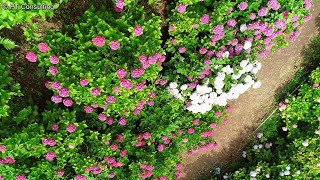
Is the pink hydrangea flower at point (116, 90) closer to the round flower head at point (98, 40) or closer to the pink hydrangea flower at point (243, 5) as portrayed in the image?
the round flower head at point (98, 40)

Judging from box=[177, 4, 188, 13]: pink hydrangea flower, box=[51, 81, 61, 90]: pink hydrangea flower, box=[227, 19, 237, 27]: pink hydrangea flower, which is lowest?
box=[51, 81, 61, 90]: pink hydrangea flower

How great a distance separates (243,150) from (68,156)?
3.49 m

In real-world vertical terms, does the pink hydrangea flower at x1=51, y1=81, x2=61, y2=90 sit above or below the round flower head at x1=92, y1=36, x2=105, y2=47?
below

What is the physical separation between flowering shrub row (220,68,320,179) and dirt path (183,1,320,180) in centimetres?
33

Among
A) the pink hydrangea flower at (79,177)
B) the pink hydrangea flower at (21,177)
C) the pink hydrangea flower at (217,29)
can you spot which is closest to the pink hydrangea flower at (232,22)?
the pink hydrangea flower at (217,29)

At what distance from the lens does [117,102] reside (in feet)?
16.3

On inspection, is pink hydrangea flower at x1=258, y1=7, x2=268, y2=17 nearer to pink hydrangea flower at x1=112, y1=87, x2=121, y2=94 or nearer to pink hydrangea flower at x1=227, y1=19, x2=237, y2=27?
pink hydrangea flower at x1=227, y1=19, x2=237, y2=27

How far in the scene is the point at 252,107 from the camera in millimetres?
6797

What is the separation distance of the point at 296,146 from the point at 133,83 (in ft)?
10.7

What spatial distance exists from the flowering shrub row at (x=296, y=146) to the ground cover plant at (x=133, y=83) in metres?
1.17

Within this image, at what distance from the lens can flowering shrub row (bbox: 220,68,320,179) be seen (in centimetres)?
623

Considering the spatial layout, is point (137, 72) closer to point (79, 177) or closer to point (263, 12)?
point (79, 177)

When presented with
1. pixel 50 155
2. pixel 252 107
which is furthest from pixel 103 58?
pixel 252 107

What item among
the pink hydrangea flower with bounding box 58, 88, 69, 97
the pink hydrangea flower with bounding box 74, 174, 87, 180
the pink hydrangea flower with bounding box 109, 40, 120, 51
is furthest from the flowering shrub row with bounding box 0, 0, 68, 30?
the pink hydrangea flower with bounding box 74, 174, 87, 180
